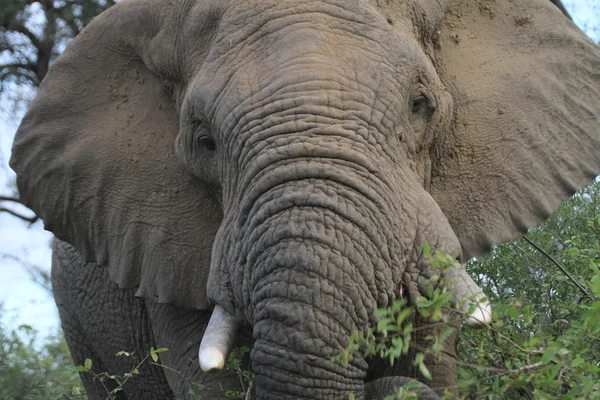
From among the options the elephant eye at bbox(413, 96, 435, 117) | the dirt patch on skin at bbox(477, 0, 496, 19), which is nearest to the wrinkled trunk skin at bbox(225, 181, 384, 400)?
the elephant eye at bbox(413, 96, 435, 117)

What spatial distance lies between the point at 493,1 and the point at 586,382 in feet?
6.89

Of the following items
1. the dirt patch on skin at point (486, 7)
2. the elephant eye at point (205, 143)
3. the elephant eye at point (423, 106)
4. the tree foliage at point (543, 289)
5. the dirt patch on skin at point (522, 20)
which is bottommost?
the tree foliage at point (543, 289)

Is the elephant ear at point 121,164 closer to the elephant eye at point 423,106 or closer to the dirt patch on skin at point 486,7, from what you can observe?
the elephant eye at point 423,106

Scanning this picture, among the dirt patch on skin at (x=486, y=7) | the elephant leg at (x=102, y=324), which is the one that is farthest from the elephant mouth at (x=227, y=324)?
the elephant leg at (x=102, y=324)

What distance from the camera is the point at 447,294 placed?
289 centimetres

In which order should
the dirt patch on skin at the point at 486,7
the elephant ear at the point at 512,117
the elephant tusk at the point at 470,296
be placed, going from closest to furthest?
the elephant tusk at the point at 470,296 → the elephant ear at the point at 512,117 → the dirt patch on skin at the point at 486,7

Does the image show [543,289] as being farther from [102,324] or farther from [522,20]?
[102,324]

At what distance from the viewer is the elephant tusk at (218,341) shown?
3508 mm

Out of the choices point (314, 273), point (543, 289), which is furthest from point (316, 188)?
point (543, 289)

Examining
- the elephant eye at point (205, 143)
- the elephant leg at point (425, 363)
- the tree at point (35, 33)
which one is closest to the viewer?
the elephant leg at point (425, 363)

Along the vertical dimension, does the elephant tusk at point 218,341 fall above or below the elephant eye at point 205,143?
below

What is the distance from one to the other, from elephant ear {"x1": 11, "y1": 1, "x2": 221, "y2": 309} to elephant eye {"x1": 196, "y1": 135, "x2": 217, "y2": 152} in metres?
0.23

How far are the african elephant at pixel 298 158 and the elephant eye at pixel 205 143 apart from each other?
0.01 m

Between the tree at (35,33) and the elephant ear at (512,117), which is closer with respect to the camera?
the elephant ear at (512,117)
